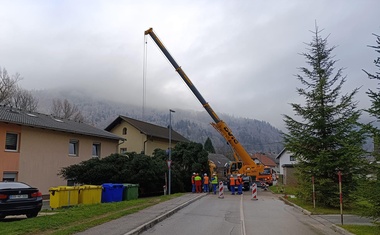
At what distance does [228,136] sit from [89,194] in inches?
724

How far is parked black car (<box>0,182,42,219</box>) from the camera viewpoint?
41.0 feet

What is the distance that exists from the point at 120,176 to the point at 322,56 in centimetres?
1558

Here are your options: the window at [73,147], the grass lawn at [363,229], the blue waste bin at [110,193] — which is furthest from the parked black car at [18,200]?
the window at [73,147]

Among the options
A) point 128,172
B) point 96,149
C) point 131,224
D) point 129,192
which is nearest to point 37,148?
point 128,172

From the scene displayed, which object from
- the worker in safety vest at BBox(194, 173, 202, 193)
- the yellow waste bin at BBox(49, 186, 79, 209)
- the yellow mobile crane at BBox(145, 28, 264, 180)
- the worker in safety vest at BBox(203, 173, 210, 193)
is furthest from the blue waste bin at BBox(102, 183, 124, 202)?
the yellow mobile crane at BBox(145, 28, 264, 180)

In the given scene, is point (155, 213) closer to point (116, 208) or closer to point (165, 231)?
point (116, 208)

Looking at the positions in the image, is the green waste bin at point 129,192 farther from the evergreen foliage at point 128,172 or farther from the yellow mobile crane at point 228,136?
the yellow mobile crane at point 228,136

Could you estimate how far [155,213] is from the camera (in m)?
15.0

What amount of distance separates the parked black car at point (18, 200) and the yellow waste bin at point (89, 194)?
191 inches

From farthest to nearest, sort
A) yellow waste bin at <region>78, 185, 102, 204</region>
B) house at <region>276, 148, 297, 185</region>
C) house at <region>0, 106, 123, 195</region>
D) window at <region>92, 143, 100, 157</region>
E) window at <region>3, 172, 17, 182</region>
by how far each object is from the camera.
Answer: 1. window at <region>92, 143, 100, 157</region>
2. house at <region>0, 106, 123, 195</region>
3. window at <region>3, 172, 17, 182</region>
4. house at <region>276, 148, 297, 185</region>
5. yellow waste bin at <region>78, 185, 102, 204</region>

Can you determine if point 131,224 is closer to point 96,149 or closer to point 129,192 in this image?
point 129,192

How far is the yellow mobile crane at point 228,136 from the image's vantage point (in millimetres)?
31650

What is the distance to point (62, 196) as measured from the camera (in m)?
17.1

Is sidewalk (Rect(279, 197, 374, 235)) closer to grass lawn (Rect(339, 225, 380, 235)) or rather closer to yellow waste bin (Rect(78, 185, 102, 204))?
grass lawn (Rect(339, 225, 380, 235))
